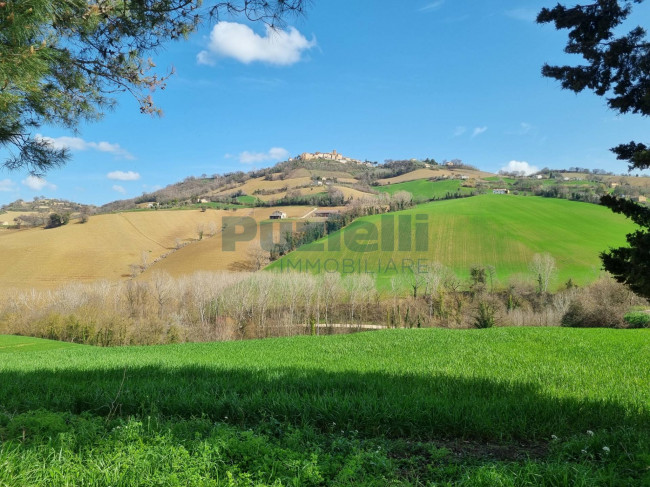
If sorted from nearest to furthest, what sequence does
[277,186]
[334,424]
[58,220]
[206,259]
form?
[334,424], [206,259], [58,220], [277,186]

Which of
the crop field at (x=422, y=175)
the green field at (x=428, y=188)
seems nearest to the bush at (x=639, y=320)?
the green field at (x=428, y=188)

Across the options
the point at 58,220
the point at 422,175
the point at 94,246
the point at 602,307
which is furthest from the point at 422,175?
the point at 602,307

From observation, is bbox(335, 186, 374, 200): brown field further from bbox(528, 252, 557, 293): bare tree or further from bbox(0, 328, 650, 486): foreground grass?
bbox(0, 328, 650, 486): foreground grass

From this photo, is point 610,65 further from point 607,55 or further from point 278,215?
point 278,215

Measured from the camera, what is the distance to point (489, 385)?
257 inches

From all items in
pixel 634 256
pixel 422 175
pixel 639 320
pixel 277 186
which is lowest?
pixel 639 320

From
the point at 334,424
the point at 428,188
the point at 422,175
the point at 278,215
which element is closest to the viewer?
the point at 334,424

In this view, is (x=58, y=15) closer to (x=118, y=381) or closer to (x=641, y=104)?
(x=118, y=381)

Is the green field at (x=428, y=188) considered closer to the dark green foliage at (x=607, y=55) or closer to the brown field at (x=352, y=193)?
the brown field at (x=352, y=193)

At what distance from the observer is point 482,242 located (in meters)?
73.0

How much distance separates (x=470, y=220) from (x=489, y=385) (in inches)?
3190

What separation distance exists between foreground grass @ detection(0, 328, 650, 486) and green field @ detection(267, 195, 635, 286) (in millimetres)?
56338

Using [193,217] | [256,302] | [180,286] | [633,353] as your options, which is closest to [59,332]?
[180,286]

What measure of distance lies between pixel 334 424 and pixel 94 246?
285 ft
